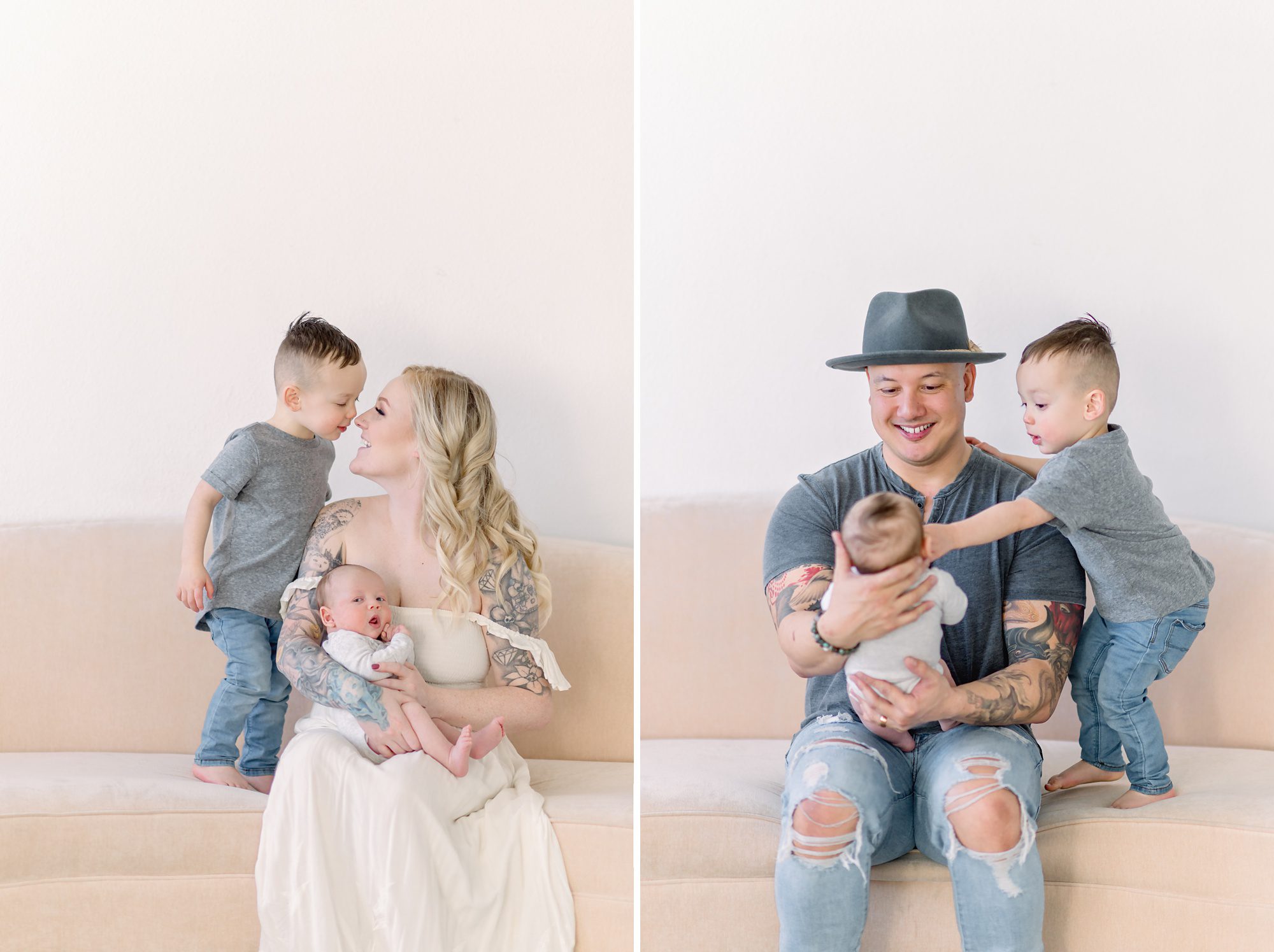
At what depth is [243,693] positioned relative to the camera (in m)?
2.50

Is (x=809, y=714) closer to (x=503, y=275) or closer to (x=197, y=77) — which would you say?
(x=503, y=275)

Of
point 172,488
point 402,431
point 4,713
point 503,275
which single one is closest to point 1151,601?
point 402,431

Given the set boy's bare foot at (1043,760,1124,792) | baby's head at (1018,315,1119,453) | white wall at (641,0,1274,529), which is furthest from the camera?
white wall at (641,0,1274,529)

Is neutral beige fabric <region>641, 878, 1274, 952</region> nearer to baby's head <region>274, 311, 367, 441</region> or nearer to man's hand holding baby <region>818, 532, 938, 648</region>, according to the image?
man's hand holding baby <region>818, 532, 938, 648</region>

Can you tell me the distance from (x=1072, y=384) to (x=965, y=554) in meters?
0.40

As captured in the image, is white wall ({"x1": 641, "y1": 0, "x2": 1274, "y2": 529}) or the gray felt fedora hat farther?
white wall ({"x1": 641, "y1": 0, "x2": 1274, "y2": 529})

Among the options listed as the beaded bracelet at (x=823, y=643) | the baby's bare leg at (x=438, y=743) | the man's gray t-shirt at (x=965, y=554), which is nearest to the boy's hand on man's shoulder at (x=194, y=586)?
the baby's bare leg at (x=438, y=743)

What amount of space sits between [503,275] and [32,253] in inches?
49.8

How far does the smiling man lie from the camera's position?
190 cm

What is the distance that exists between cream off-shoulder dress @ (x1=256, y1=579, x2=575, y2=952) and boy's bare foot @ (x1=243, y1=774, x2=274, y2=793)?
353mm

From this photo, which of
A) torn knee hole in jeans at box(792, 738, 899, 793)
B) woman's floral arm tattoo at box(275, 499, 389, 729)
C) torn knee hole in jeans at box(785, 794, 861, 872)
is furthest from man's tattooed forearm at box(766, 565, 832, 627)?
woman's floral arm tattoo at box(275, 499, 389, 729)

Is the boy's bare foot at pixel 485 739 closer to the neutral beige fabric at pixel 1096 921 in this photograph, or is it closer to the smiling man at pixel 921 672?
the smiling man at pixel 921 672

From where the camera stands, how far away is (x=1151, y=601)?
7.10ft

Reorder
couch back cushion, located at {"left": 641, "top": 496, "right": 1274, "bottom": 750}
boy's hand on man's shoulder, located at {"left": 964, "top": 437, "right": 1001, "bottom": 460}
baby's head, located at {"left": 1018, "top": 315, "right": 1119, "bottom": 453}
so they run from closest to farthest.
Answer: baby's head, located at {"left": 1018, "top": 315, "right": 1119, "bottom": 453}, boy's hand on man's shoulder, located at {"left": 964, "top": 437, "right": 1001, "bottom": 460}, couch back cushion, located at {"left": 641, "top": 496, "right": 1274, "bottom": 750}
